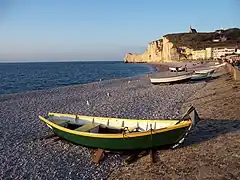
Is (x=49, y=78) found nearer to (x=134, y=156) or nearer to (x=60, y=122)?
(x=60, y=122)

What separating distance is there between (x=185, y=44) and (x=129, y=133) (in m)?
129

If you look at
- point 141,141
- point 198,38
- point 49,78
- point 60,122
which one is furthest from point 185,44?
point 141,141

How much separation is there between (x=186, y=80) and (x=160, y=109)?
53.7ft

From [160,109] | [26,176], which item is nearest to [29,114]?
[160,109]

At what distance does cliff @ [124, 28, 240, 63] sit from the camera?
119 metres

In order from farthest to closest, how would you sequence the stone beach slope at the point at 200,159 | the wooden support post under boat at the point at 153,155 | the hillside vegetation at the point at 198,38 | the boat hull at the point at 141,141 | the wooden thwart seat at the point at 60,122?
1. the hillside vegetation at the point at 198,38
2. the wooden thwart seat at the point at 60,122
3. the boat hull at the point at 141,141
4. the wooden support post under boat at the point at 153,155
5. the stone beach slope at the point at 200,159

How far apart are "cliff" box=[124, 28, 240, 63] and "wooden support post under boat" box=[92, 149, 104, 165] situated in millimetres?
99347

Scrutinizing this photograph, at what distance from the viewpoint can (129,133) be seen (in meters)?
9.09

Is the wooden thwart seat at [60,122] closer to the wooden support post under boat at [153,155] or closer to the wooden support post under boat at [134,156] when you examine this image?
the wooden support post under boat at [134,156]

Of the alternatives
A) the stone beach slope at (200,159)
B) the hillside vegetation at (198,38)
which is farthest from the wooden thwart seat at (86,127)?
the hillside vegetation at (198,38)

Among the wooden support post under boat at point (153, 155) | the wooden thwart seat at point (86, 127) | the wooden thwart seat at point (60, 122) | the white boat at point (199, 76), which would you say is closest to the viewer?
the wooden support post under boat at point (153, 155)

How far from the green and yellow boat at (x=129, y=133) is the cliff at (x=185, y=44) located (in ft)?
321

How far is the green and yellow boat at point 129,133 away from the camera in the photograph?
8.88m

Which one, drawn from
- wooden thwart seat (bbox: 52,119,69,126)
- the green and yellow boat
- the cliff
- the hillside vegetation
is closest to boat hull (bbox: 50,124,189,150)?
the green and yellow boat
